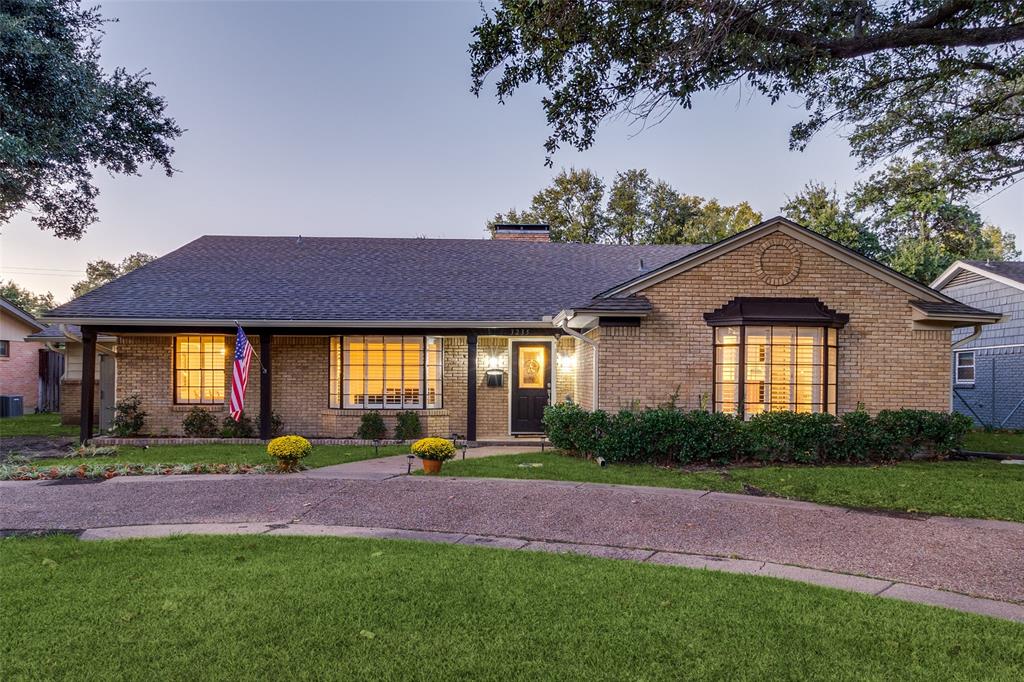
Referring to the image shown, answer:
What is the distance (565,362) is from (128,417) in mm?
9823

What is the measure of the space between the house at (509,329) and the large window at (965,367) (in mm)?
10308

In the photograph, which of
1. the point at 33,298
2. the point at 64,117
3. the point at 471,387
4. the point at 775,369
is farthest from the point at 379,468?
the point at 33,298

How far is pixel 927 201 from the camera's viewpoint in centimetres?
1229

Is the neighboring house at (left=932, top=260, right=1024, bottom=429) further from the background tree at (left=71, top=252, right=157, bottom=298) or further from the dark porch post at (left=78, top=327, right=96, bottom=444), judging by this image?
the background tree at (left=71, top=252, right=157, bottom=298)

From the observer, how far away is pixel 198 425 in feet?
43.3

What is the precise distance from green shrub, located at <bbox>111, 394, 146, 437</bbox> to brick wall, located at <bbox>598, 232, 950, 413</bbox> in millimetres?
10427

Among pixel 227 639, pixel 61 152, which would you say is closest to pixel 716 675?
pixel 227 639

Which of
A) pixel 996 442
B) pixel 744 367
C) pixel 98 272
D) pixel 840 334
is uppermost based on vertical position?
pixel 98 272

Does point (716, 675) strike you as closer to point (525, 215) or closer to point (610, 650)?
point (610, 650)

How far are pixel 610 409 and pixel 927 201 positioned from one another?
8.06m

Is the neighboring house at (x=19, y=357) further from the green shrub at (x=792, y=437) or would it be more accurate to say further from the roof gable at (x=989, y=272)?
the roof gable at (x=989, y=272)

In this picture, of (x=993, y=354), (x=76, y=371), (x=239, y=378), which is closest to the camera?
(x=239, y=378)

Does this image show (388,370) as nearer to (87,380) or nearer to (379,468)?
(379,468)

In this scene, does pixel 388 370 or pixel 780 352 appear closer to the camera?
pixel 780 352
